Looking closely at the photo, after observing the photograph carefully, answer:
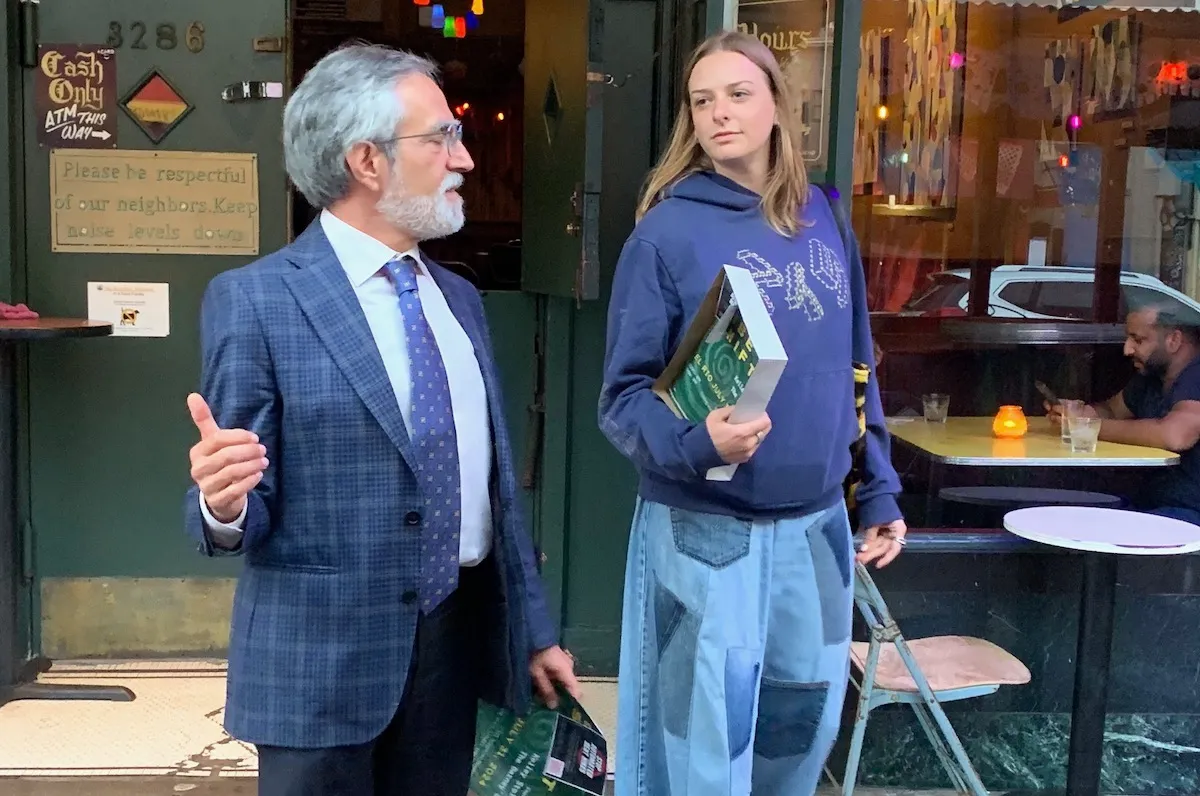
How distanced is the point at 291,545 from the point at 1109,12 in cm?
389

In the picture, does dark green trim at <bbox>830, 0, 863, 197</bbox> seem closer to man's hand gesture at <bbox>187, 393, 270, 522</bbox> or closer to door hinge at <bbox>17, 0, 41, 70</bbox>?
man's hand gesture at <bbox>187, 393, 270, 522</bbox>

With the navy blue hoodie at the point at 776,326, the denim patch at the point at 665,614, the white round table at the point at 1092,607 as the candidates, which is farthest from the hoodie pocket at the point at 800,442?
the white round table at the point at 1092,607

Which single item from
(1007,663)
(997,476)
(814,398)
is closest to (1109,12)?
(997,476)

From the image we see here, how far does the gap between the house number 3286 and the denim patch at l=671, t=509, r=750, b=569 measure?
2623 mm

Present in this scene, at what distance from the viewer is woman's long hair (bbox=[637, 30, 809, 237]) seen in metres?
2.05

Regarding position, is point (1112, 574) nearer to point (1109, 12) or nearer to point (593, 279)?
point (593, 279)

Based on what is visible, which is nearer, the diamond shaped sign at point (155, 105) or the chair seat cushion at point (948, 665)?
the chair seat cushion at point (948, 665)

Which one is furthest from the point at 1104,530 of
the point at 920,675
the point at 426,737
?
the point at 426,737

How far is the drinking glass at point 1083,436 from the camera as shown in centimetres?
351

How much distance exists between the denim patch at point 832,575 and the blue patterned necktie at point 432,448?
0.72 metres

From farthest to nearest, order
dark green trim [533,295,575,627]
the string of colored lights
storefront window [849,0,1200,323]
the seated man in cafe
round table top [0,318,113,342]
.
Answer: the string of colored lights
storefront window [849,0,1200,323]
dark green trim [533,295,575,627]
the seated man in cafe
round table top [0,318,113,342]

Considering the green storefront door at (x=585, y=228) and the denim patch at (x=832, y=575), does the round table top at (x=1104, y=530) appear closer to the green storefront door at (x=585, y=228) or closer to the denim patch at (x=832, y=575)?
the denim patch at (x=832, y=575)

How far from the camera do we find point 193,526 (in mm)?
1477

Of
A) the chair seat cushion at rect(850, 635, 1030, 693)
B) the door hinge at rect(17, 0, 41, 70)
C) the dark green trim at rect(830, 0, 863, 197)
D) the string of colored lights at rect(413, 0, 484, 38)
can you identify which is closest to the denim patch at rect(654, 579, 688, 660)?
the chair seat cushion at rect(850, 635, 1030, 693)
